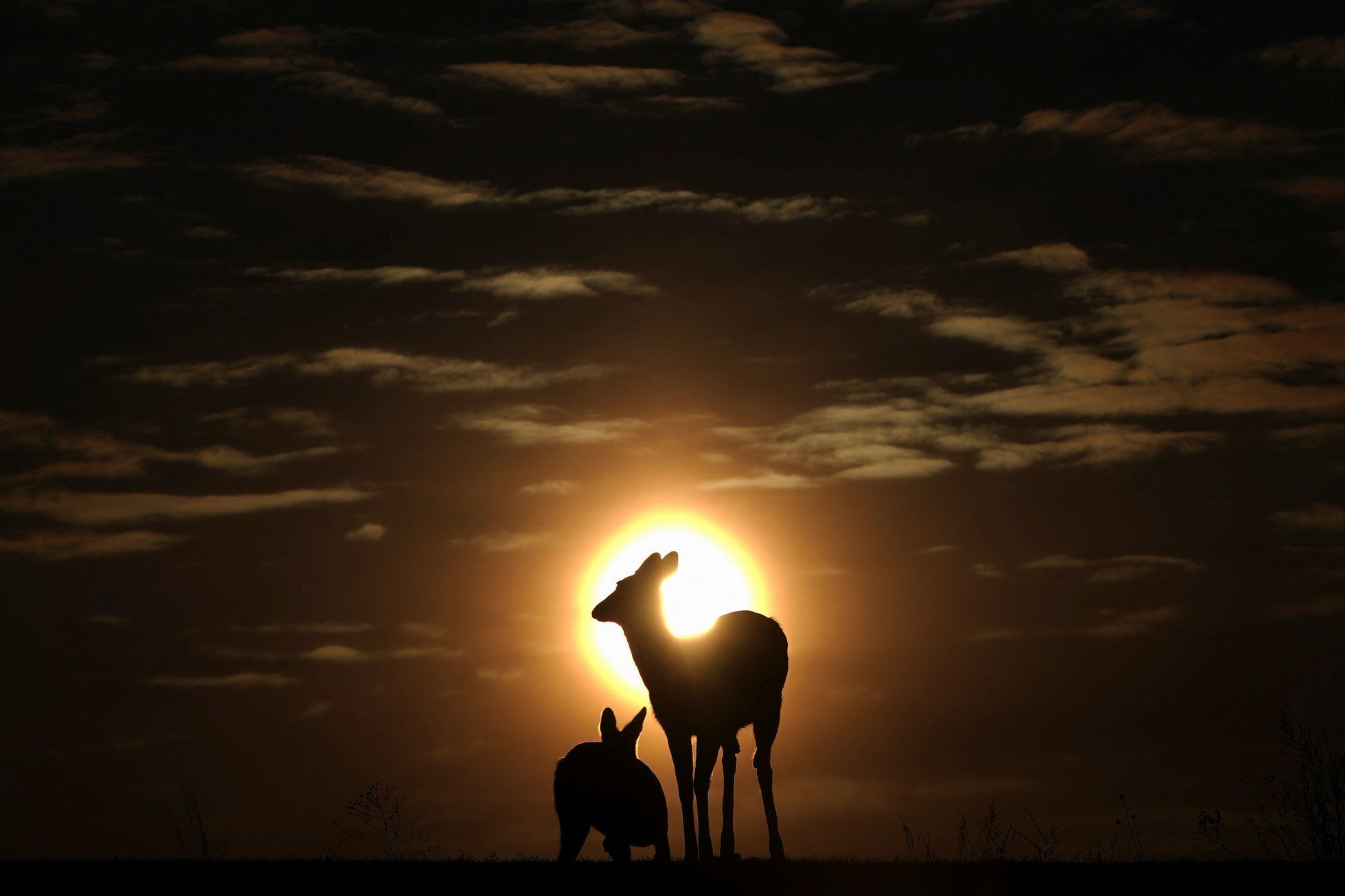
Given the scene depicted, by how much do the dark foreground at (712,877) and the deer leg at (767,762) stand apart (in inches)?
41.6

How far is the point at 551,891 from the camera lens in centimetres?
1492

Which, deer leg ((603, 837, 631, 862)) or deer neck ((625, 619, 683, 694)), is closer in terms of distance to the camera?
deer leg ((603, 837, 631, 862))

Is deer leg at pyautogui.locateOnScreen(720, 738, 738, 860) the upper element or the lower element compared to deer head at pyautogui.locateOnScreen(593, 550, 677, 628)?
lower

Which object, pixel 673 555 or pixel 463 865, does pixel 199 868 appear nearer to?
pixel 463 865

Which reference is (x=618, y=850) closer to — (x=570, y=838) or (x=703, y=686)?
(x=570, y=838)

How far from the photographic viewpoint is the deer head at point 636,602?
17594mm

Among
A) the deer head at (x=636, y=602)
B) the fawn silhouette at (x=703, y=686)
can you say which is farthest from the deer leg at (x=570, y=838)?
the deer head at (x=636, y=602)

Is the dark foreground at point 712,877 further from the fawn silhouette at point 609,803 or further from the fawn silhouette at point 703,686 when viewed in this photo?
the fawn silhouette at point 703,686

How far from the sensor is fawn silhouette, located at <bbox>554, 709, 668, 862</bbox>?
16250mm

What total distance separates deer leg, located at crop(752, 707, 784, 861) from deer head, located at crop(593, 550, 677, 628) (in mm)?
2118

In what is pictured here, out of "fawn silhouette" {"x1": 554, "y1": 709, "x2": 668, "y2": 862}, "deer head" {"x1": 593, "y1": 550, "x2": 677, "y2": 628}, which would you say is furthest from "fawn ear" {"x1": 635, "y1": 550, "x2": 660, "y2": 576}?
"fawn silhouette" {"x1": 554, "y1": 709, "x2": 668, "y2": 862}

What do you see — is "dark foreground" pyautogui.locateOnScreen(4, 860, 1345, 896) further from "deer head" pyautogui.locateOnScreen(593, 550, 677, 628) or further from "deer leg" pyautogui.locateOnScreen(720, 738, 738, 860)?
"deer head" pyautogui.locateOnScreen(593, 550, 677, 628)

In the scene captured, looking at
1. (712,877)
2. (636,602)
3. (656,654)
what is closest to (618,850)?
(712,877)

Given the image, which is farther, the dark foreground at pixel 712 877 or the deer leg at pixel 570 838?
the deer leg at pixel 570 838
